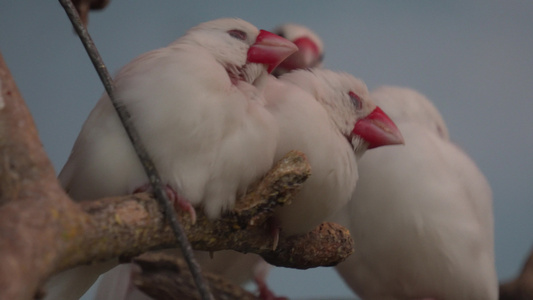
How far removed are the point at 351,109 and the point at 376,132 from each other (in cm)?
6

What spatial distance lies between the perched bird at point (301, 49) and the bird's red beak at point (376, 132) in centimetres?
47

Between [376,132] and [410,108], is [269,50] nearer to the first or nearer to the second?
[376,132]

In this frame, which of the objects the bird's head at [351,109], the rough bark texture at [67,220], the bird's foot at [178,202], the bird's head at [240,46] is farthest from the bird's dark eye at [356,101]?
the bird's foot at [178,202]

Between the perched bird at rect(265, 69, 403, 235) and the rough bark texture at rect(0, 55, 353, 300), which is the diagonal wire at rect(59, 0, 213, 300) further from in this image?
the perched bird at rect(265, 69, 403, 235)

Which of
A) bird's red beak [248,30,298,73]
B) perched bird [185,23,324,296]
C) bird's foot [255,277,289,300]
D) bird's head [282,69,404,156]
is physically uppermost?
bird's red beak [248,30,298,73]

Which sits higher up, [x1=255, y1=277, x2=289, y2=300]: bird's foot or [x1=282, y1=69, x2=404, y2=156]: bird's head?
[x1=282, y1=69, x2=404, y2=156]: bird's head

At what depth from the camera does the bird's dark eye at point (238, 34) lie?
1010 millimetres

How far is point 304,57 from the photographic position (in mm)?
1610

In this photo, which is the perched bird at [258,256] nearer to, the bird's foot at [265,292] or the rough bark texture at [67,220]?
the bird's foot at [265,292]

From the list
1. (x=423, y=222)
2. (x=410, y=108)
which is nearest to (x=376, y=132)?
(x=423, y=222)

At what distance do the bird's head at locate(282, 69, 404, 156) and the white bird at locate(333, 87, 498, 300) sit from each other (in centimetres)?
30

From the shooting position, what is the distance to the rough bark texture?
0.57 metres

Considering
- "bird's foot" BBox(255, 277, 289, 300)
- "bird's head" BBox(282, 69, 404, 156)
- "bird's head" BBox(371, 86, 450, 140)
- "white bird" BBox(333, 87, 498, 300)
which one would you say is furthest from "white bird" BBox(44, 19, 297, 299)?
"bird's head" BBox(371, 86, 450, 140)

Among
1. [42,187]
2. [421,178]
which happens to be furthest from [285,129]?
[421,178]
